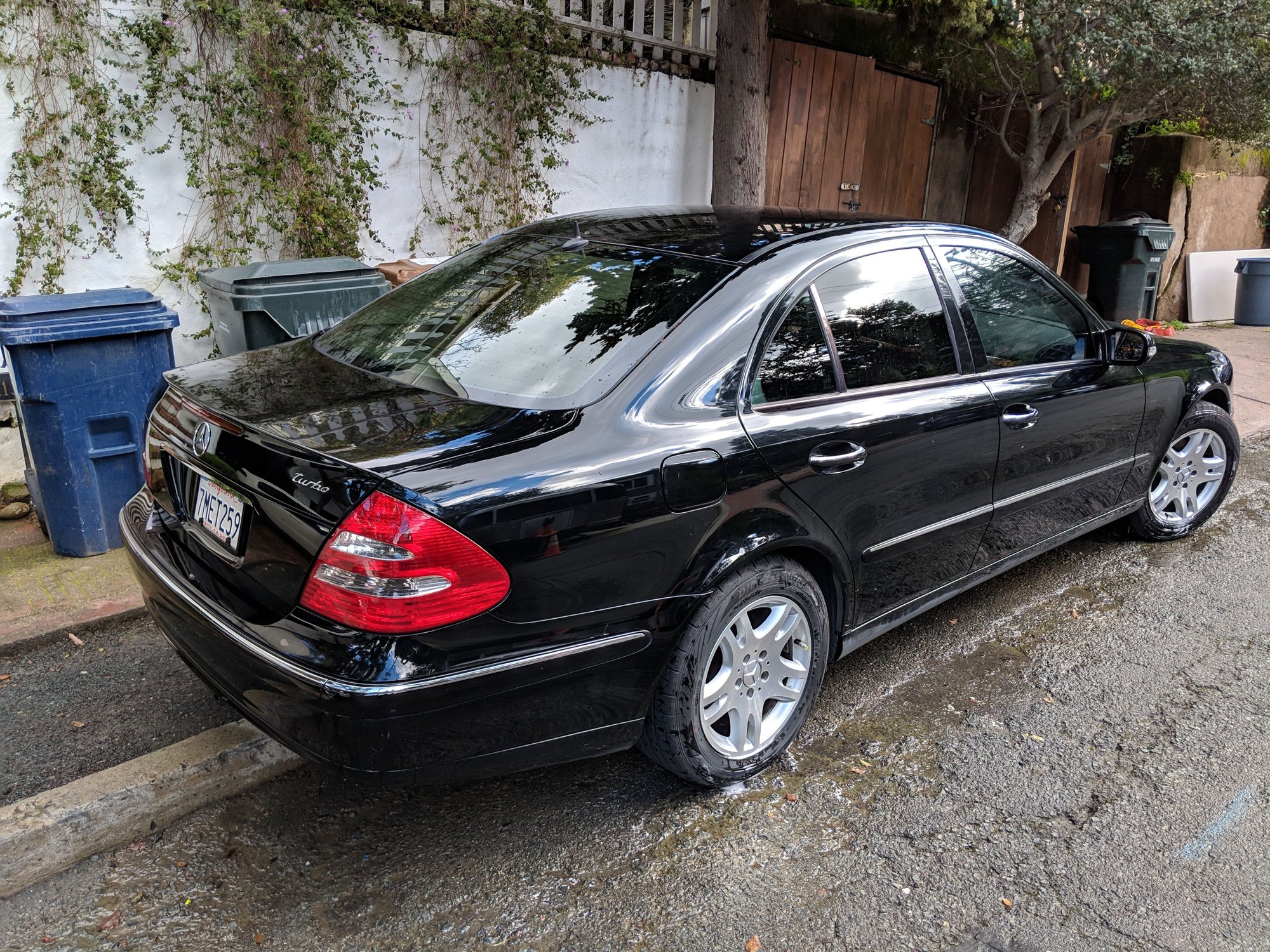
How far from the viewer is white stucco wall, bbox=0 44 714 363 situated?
5.16 metres

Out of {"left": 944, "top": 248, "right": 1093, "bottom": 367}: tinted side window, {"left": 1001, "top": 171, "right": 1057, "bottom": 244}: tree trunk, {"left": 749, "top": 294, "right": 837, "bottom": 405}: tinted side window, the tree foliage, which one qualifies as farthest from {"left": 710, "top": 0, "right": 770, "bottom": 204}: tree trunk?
{"left": 749, "top": 294, "right": 837, "bottom": 405}: tinted side window

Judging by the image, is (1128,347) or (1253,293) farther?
(1253,293)

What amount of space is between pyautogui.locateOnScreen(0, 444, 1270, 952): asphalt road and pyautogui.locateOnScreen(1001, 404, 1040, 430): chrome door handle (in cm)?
92

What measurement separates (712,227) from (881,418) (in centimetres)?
84

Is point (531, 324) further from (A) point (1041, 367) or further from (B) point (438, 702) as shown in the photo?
(A) point (1041, 367)

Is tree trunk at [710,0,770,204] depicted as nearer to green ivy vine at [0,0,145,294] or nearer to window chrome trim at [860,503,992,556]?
green ivy vine at [0,0,145,294]

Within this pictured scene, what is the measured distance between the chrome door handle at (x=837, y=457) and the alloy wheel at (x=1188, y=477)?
7.94ft

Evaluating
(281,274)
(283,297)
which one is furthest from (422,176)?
(283,297)

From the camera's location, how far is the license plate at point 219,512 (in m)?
2.31

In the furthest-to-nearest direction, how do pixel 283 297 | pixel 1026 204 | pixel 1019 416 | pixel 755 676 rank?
pixel 1026 204, pixel 283 297, pixel 1019 416, pixel 755 676

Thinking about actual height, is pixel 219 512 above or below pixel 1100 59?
below

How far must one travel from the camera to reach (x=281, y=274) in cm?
432

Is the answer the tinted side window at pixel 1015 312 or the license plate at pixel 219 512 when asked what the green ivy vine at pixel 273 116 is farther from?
the tinted side window at pixel 1015 312

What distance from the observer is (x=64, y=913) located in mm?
2312
